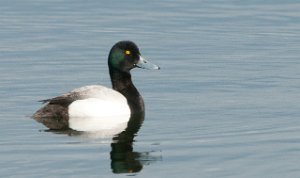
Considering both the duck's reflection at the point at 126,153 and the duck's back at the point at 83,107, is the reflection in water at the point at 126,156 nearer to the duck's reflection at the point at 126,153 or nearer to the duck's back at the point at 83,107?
the duck's reflection at the point at 126,153

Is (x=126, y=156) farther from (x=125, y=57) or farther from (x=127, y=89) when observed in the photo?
(x=125, y=57)

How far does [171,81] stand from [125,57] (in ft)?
4.44

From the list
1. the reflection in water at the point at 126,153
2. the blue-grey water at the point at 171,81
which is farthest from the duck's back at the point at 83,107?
the reflection in water at the point at 126,153

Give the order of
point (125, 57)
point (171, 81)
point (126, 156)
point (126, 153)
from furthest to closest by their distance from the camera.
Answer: point (171, 81)
point (125, 57)
point (126, 153)
point (126, 156)

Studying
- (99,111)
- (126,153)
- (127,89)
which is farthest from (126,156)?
(127,89)

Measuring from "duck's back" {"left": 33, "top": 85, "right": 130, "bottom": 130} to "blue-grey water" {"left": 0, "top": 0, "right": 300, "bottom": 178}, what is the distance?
0.40 m

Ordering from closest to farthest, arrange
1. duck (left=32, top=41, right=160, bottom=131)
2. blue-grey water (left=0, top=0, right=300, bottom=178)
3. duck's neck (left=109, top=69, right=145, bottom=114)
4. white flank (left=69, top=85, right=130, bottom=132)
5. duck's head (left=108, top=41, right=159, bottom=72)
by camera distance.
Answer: blue-grey water (left=0, top=0, right=300, bottom=178), duck (left=32, top=41, right=160, bottom=131), white flank (left=69, top=85, right=130, bottom=132), duck's neck (left=109, top=69, right=145, bottom=114), duck's head (left=108, top=41, right=159, bottom=72)

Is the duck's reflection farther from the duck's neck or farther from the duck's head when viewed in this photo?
the duck's head

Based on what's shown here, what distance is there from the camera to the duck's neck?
16.0m

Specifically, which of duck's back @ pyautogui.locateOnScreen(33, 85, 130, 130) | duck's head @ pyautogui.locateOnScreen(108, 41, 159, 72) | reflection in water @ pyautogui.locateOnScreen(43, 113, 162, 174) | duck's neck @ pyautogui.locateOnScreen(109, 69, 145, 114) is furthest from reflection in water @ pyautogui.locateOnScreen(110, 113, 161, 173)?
duck's head @ pyautogui.locateOnScreen(108, 41, 159, 72)

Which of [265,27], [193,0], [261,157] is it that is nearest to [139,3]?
[193,0]

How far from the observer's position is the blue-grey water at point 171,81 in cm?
1266

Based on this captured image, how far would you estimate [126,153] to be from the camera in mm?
13391

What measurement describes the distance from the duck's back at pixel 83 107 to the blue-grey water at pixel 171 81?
0.40 m
